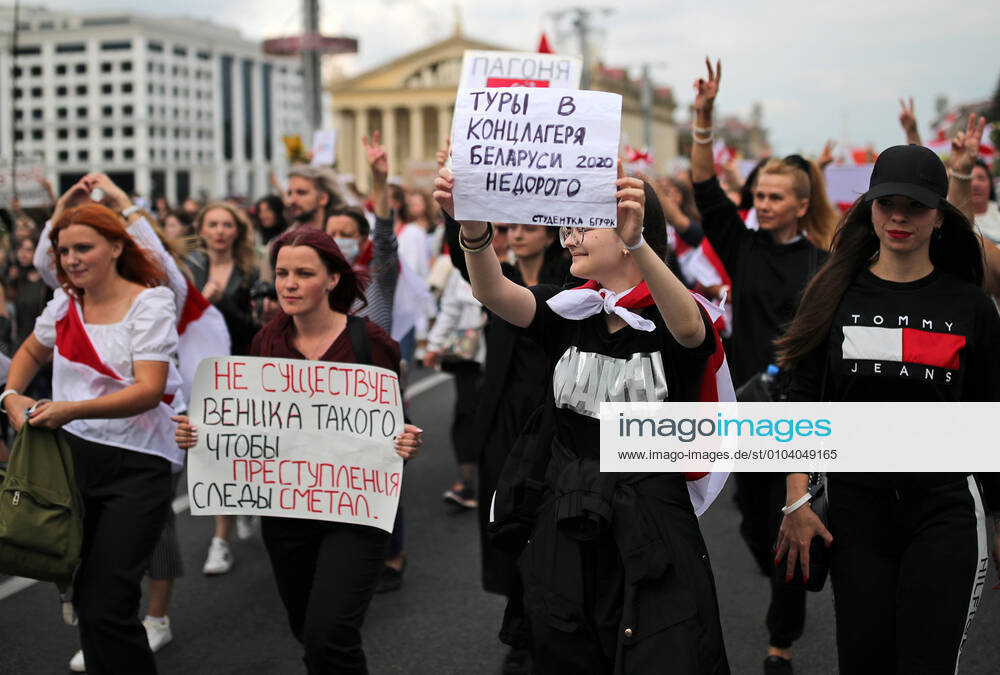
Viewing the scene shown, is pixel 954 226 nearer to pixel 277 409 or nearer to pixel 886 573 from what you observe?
pixel 886 573

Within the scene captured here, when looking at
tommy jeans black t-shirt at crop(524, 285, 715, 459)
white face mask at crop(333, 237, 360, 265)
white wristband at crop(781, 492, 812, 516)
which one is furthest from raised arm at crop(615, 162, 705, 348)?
white face mask at crop(333, 237, 360, 265)

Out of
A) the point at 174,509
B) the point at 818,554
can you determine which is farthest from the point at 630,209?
the point at 174,509

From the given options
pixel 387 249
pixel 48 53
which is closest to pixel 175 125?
pixel 48 53

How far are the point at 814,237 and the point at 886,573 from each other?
82.9 inches

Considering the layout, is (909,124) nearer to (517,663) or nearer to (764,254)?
(764,254)

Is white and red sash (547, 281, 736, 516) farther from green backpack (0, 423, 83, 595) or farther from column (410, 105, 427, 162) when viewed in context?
column (410, 105, 427, 162)

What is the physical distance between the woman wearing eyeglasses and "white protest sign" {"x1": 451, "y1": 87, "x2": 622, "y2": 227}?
1.79 metres

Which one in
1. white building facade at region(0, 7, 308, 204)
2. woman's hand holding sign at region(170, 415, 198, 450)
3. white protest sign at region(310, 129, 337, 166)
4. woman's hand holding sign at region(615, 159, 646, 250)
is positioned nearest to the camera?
woman's hand holding sign at region(615, 159, 646, 250)

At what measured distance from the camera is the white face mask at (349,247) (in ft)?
→ 19.0

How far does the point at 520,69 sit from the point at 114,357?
6.10ft

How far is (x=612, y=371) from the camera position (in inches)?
111

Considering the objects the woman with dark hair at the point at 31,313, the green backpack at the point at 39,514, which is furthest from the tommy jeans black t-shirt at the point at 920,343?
the woman with dark hair at the point at 31,313

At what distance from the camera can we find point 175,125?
152m

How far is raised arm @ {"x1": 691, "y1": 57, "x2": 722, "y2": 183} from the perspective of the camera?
4.29m
